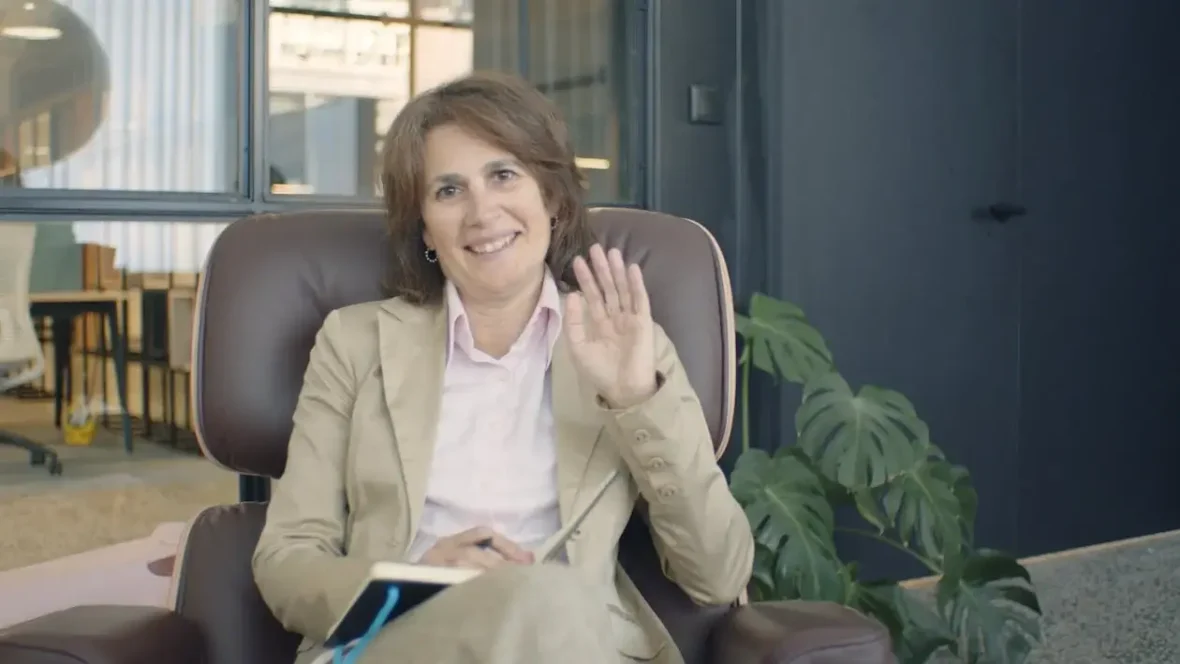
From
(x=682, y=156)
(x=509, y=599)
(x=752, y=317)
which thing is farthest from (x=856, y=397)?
(x=509, y=599)

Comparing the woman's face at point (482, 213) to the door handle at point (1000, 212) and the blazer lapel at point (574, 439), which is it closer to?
the blazer lapel at point (574, 439)

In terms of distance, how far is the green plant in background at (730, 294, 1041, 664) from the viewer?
7.06 ft

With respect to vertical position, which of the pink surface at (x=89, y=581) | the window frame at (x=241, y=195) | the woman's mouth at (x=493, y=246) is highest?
the window frame at (x=241, y=195)

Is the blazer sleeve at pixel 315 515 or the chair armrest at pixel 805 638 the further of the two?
the blazer sleeve at pixel 315 515

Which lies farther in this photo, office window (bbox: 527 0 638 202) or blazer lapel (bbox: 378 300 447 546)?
office window (bbox: 527 0 638 202)


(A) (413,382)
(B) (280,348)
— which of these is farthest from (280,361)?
(A) (413,382)

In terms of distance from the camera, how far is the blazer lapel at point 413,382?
1468mm

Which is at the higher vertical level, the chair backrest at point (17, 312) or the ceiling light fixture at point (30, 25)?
the ceiling light fixture at point (30, 25)

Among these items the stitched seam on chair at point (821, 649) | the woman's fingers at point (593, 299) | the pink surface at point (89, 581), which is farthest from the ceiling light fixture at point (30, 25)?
the stitched seam on chair at point (821, 649)

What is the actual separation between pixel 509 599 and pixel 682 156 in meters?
2.02

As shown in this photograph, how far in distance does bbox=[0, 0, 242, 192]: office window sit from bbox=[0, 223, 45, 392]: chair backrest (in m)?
0.10

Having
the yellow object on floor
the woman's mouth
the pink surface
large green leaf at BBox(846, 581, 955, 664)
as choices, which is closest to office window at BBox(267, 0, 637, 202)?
the yellow object on floor

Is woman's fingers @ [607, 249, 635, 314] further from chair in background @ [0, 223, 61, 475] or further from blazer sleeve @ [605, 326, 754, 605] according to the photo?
chair in background @ [0, 223, 61, 475]

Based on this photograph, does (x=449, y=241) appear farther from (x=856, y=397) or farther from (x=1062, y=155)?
(x=1062, y=155)
